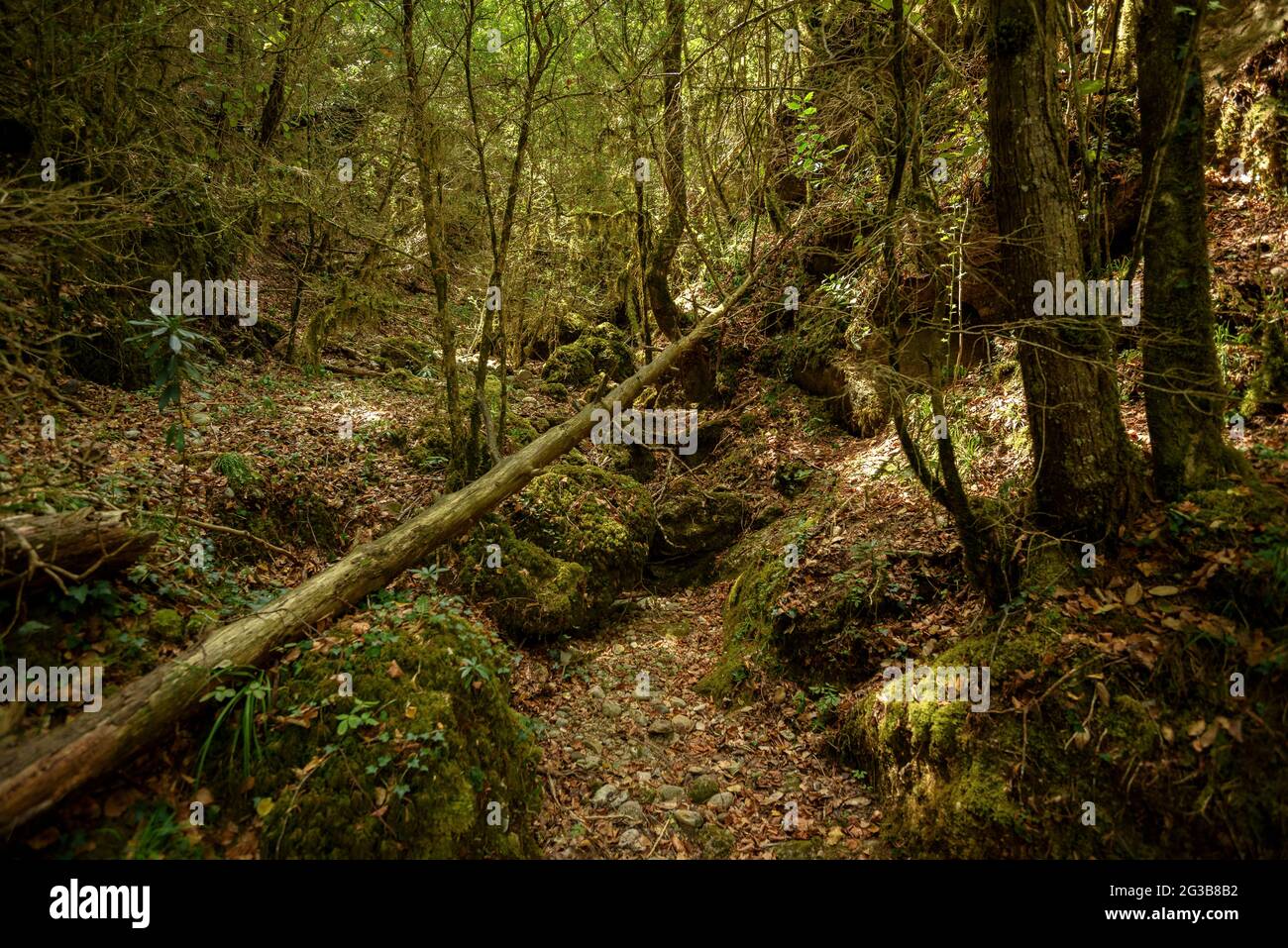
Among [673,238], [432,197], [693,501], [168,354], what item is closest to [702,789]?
[693,501]

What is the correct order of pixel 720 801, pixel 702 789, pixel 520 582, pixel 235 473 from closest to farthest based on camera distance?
pixel 720 801 < pixel 702 789 < pixel 235 473 < pixel 520 582

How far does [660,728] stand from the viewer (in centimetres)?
534

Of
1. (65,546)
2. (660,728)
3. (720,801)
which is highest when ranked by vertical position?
(65,546)

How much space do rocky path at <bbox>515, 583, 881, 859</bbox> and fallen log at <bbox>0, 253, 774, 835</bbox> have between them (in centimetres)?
172

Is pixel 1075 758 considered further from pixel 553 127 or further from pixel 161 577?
pixel 553 127

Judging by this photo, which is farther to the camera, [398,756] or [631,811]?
[631,811]

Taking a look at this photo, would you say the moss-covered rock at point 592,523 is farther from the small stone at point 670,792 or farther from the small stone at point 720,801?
the small stone at point 720,801

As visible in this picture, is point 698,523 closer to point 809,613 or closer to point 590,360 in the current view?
point 809,613

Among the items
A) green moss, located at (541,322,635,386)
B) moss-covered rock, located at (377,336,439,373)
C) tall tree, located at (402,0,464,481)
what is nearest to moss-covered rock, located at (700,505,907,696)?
tall tree, located at (402,0,464,481)

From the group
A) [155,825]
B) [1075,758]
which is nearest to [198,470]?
[155,825]

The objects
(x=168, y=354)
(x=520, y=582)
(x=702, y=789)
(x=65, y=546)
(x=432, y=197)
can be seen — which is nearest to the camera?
(x=65, y=546)

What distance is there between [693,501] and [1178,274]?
5520 mm

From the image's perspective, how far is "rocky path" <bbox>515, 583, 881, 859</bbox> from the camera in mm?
4195
